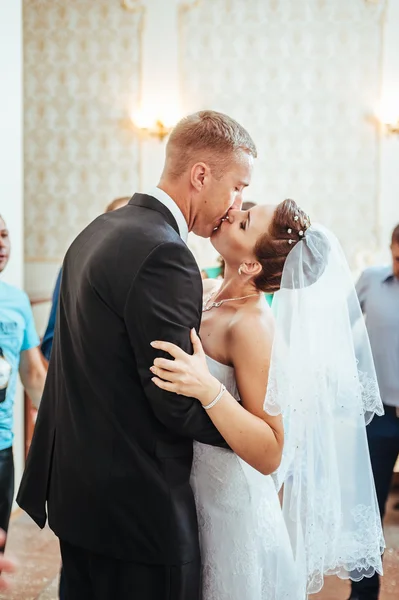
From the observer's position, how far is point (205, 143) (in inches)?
67.8

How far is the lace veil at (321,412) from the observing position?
202 cm

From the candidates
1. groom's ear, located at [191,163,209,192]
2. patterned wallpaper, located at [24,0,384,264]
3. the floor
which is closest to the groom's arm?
groom's ear, located at [191,163,209,192]

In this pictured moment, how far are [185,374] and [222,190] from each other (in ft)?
1.65

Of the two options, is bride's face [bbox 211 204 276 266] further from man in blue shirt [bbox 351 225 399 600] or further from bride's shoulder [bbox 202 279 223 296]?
man in blue shirt [bbox 351 225 399 600]

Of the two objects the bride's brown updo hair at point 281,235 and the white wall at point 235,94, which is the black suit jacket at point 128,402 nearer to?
the bride's brown updo hair at point 281,235

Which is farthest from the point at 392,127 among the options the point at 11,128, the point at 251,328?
the point at 251,328

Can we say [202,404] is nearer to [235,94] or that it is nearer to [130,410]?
[130,410]

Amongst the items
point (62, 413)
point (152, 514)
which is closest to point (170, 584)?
point (152, 514)

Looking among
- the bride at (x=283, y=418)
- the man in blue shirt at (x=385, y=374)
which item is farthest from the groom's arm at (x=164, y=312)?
the man in blue shirt at (x=385, y=374)

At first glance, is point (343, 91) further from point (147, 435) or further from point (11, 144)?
point (147, 435)

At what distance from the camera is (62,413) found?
169 cm

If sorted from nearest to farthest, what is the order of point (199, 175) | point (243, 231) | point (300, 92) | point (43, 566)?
point (199, 175) < point (243, 231) < point (43, 566) < point (300, 92)

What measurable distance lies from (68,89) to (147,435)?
5793mm

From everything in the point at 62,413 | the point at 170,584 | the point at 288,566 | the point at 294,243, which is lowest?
the point at 288,566
